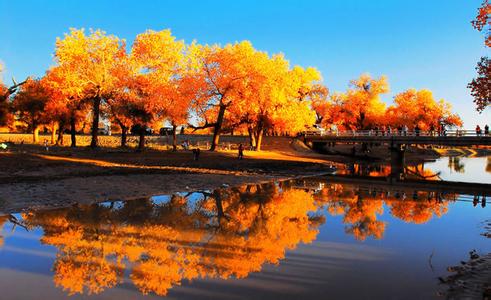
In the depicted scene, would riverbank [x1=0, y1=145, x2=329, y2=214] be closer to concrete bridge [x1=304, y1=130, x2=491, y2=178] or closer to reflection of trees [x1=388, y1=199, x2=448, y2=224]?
reflection of trees [x1=388, y1=199, x2=448, y2=224]

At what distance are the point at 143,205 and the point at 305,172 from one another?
25400 millimetres

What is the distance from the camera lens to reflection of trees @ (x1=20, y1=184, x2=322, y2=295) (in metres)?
9.27

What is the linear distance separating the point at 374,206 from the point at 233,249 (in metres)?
11.9

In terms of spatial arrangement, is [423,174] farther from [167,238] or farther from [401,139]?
[167,238]

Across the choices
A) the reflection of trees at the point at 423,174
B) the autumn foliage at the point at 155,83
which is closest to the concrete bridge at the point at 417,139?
the reflection of trees at the point at 423,174

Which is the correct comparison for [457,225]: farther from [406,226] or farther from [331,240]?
[331,240]

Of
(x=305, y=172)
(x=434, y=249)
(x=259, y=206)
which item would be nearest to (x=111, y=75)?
(x=305, y=172)

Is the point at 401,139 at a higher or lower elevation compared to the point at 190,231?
higher

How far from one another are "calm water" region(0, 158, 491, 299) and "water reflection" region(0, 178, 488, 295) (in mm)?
41

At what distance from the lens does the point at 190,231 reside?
1373cm

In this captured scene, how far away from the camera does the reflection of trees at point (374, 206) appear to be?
51.1ft

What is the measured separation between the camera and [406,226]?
51.1 ft

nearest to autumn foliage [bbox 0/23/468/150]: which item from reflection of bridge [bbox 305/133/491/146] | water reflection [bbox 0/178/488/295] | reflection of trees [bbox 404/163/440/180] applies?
reflection of bridge [bbox 305/133/491/146]

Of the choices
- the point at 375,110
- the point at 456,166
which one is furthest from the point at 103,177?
the point at 375,110
